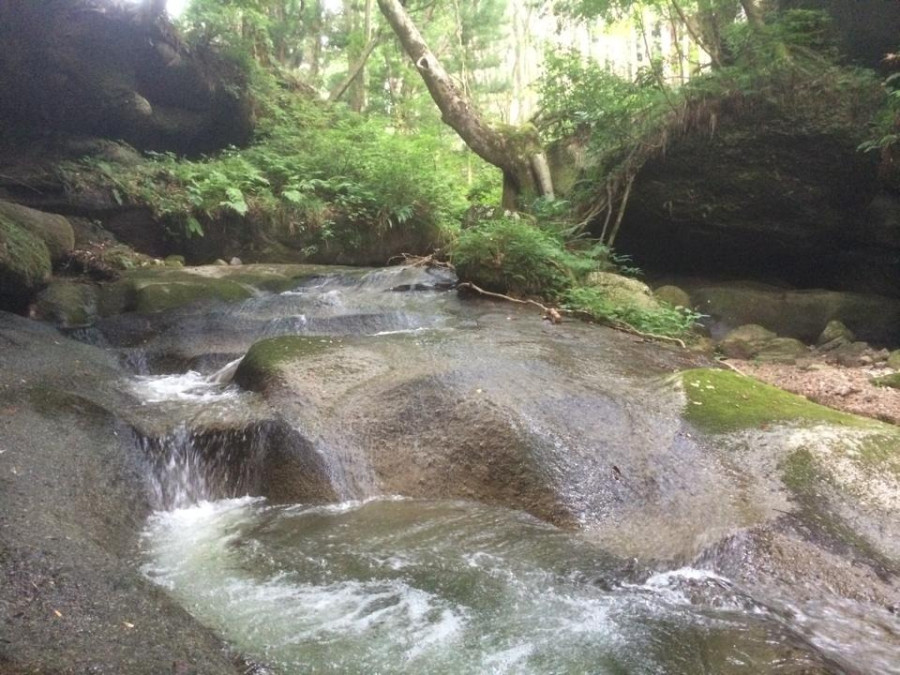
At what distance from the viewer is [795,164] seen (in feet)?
30.5

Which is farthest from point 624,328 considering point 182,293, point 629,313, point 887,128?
point 182,293

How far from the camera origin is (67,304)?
24.3 ft

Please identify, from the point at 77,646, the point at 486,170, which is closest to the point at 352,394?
the point at 77,646

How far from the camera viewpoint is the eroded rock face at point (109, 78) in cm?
948

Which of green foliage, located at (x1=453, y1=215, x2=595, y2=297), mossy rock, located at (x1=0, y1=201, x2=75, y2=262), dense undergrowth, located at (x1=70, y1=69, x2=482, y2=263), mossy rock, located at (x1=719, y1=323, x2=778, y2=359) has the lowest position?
mossy rock, located at (x1=719, y1=323, x2=778, y2=359)

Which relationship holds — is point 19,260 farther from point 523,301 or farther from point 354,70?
point 354,70

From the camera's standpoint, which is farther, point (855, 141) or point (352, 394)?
point (855, 141)

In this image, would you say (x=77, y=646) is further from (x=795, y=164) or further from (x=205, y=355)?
(x=795, y=164)

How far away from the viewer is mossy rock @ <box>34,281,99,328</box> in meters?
7.16

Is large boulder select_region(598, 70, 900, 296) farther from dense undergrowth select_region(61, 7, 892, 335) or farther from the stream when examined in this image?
the stream

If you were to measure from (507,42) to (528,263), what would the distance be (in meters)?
28.2

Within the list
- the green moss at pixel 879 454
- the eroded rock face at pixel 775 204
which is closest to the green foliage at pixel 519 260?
the eroded rock face at pixel 775 204

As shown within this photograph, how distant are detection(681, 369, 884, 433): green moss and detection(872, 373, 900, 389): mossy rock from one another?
1.87 meters

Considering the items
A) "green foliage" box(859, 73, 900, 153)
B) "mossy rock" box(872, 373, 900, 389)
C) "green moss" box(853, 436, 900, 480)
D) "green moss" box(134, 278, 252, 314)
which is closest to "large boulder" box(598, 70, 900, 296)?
"green foliage" box(859, 73, 900, 153)
